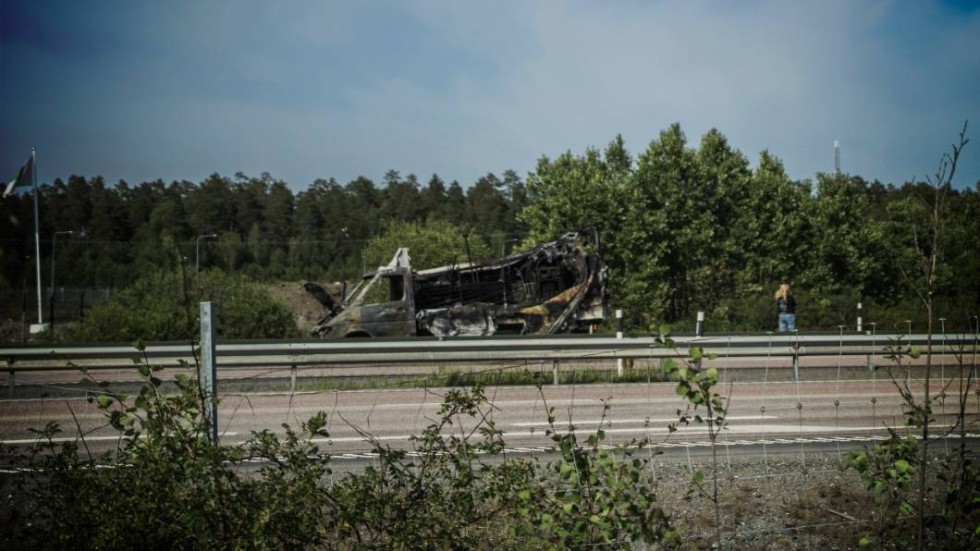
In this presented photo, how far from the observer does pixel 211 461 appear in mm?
4352

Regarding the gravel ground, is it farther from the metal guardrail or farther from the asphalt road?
the metal guardrail

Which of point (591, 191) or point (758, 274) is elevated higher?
point (591, 191)

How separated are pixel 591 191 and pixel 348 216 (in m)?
67.0

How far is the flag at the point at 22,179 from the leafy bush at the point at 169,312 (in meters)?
19.7

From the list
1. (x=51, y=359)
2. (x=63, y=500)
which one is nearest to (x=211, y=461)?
(x=63, y=500)

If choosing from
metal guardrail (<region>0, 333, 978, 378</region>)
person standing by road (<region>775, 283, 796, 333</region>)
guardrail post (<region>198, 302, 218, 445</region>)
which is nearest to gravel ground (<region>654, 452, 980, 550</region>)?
guardrail post (<region>198, 302, 218, 445</region>)

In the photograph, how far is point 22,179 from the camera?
15.8 ft

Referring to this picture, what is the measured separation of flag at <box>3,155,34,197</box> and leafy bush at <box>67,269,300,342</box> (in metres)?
19.7

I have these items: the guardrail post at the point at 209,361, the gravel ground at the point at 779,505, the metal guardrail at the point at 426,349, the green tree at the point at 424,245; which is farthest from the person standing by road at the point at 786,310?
the green tree at the point at 424,245

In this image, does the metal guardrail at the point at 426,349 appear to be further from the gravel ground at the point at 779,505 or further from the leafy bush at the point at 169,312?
the leafy bush at the point at 169,312

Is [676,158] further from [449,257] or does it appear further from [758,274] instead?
[449,257]

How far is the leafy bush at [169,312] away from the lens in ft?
83.1

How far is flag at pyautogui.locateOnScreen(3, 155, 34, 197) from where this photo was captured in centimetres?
443

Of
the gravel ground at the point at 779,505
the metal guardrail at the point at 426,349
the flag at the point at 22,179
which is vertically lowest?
the gravel ground at the point at 779,505
